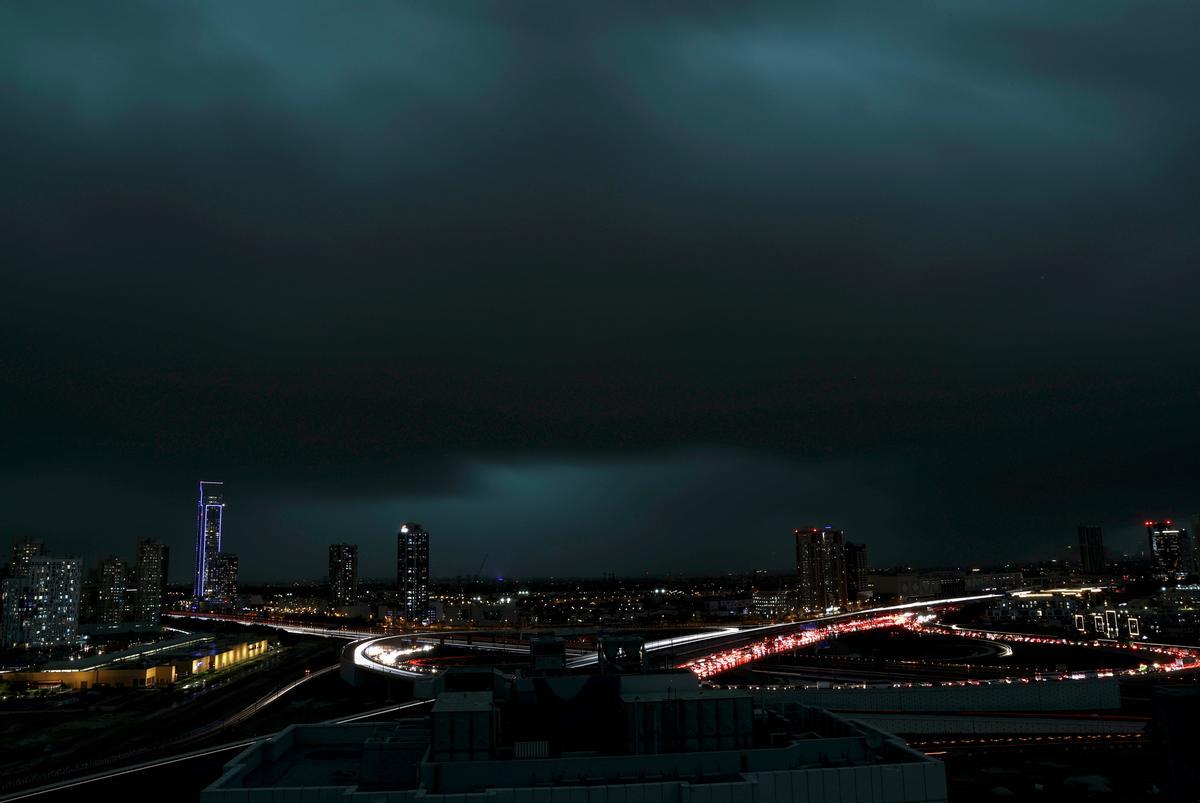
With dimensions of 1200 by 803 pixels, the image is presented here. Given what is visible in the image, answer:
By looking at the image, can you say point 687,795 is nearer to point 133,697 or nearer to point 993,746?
point 993,746

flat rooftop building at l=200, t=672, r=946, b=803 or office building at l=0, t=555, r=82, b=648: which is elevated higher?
flat rooftop building at l=200, t=672, r=946, b=803

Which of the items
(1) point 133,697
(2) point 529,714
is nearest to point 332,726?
(2) point 529,714

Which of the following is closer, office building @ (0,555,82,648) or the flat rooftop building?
the flat rooftop building

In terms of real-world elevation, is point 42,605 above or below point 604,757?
below

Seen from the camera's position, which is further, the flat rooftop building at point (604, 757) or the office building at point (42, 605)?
the office building at point (42, 605)

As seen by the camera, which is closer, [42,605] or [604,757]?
[604,757]
